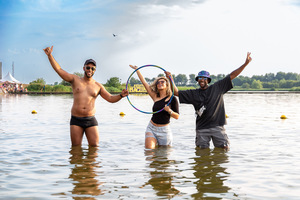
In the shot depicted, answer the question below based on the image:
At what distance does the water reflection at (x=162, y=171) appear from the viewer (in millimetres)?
6871

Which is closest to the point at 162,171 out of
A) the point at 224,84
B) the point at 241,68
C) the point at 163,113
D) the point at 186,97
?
the point at 163,113

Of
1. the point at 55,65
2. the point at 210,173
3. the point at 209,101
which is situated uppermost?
the point at 55,65

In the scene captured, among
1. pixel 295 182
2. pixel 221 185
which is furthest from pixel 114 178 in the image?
pixel 295 182

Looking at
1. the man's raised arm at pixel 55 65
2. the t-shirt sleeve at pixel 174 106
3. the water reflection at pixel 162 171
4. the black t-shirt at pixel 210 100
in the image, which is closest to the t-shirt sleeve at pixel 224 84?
the black t-shirt at pixel 210 100

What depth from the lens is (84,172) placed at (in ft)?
27.4

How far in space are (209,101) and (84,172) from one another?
11.5ft

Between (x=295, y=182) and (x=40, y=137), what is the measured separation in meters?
9.99

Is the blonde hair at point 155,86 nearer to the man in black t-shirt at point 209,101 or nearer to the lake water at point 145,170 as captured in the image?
the man in black t-shirt at point 209,101

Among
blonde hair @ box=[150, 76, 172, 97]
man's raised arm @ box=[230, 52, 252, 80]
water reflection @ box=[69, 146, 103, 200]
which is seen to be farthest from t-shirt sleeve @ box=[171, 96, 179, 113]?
water reflection @ box=[69, 146, 103, 200]

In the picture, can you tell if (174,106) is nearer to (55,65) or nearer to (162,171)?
(162,171)

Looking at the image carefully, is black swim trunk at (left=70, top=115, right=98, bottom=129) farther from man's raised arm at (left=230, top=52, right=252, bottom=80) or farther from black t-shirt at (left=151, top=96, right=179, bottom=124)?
man's raised arm at (left=230, top=52, right=252, bottom=80)

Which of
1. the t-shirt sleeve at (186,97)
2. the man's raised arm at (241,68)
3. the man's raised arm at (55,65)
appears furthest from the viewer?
the man's raised arm at (55,65)

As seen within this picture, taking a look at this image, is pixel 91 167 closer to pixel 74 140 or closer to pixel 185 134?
pixel 74 140

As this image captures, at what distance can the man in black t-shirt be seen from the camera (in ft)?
31.3
